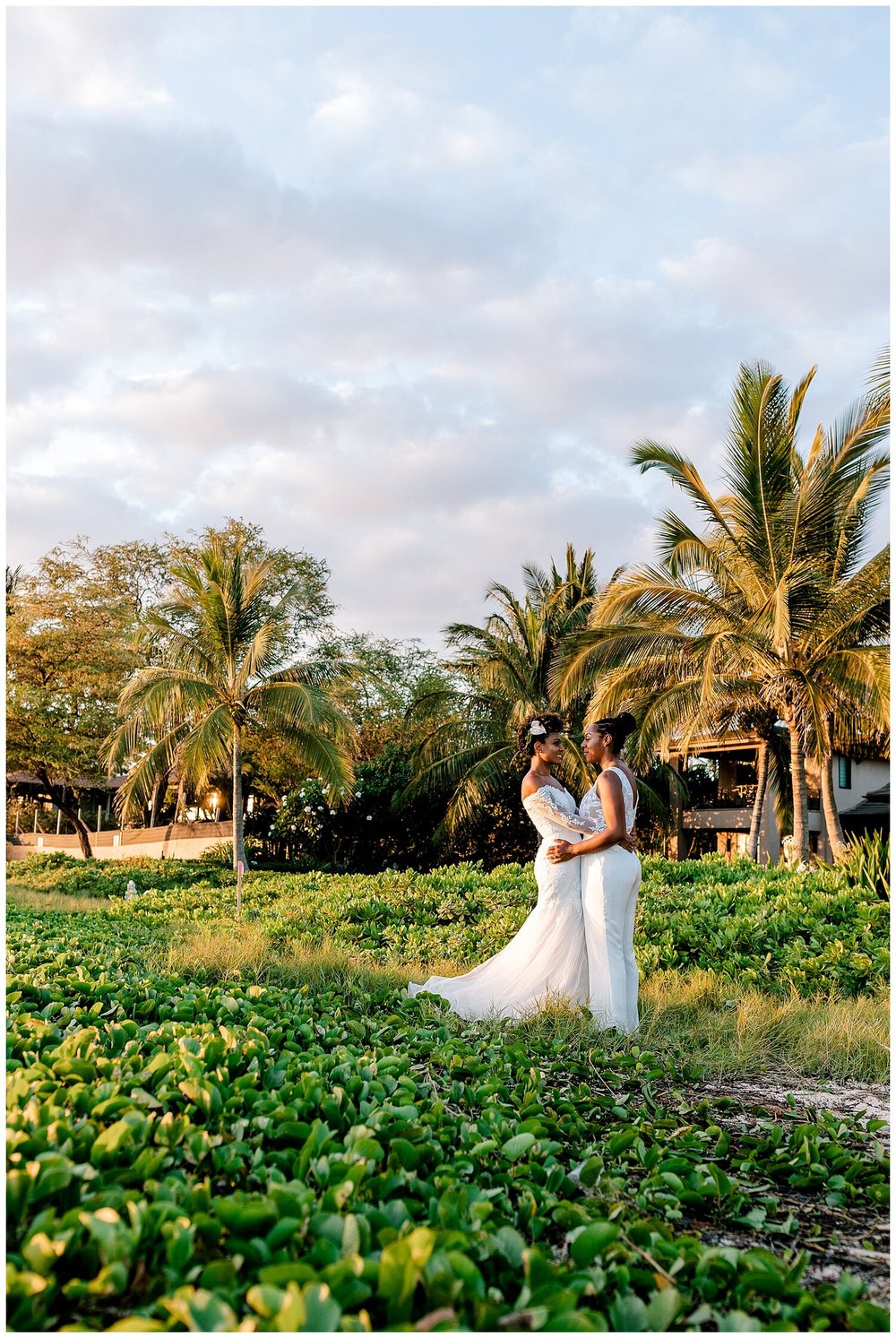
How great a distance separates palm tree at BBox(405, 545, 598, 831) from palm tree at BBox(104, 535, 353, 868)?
7.58 ft

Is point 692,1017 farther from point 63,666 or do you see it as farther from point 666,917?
point 63,666

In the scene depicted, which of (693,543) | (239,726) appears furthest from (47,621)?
(693,543)

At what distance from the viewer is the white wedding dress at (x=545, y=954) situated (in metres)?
A: 6.66

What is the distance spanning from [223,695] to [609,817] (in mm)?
15503

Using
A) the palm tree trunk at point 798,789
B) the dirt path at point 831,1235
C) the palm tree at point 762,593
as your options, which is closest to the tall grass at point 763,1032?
the dirt path at point 831,1235

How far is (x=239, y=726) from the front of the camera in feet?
68.0

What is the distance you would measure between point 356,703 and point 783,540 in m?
18.1

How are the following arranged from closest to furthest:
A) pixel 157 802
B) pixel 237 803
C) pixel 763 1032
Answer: pixel 763 1032 → pixel 237 803 → pixel 157 802

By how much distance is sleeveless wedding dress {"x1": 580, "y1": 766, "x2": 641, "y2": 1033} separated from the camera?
245 inches

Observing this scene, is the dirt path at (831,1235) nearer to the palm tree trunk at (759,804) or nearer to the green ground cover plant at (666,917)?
the green ground cover plant at (666,917)

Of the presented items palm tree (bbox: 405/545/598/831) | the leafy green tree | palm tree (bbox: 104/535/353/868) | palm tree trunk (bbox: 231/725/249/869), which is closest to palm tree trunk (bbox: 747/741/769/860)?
palm tree (bbox: 405/545/598/831)

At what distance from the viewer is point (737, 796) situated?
28688mm

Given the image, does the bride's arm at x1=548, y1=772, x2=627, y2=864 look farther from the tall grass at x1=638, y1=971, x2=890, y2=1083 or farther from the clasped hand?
the tall grass at x1=638, y1=971, x2=890, y2=1083

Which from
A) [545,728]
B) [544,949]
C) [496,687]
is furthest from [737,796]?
Answer: [544,949]
